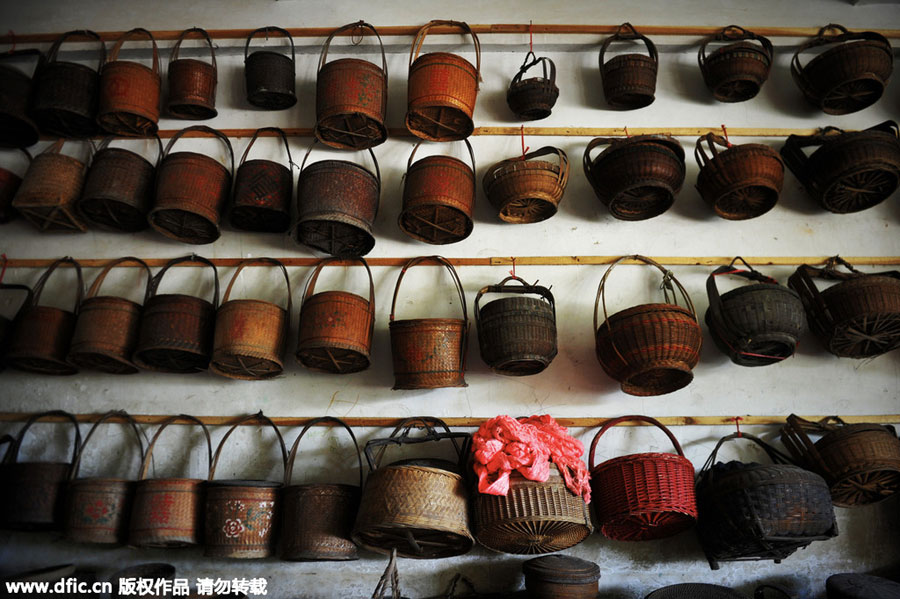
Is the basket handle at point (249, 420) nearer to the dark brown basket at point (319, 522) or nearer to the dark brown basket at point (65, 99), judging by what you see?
the dark brown basket at point (319, 522)

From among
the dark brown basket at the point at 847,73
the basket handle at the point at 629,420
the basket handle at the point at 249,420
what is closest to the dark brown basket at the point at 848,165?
the dark brown basket at the point at 847,73

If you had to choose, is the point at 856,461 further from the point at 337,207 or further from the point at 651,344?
the point at 337,207

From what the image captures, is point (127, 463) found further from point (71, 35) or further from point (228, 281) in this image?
point (71, 35)

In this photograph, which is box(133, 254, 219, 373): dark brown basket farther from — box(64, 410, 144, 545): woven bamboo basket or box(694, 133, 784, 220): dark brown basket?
box(694, 133, 784, 220): dark brown basket

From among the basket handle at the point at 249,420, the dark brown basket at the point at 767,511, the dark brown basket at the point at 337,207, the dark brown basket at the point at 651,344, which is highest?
the dark brown basket at the point at 337,207

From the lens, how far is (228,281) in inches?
154

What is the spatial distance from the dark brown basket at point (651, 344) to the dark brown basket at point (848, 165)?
1541mm

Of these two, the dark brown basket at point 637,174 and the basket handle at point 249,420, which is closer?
the basket handle at point 249,420

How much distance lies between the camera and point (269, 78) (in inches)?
160

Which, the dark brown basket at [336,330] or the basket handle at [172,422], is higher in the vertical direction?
the dark brown basket at [336,330]

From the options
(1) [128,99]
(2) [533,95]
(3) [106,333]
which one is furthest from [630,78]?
(3) [106,333]

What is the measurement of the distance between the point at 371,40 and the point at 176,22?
5.06 feet

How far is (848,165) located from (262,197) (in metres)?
3.69

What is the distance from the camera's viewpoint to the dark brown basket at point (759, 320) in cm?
325
